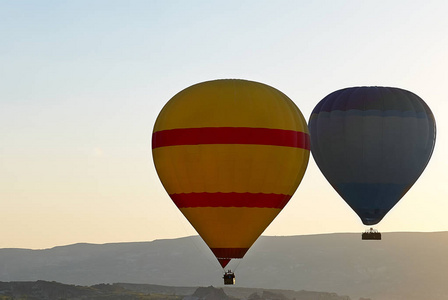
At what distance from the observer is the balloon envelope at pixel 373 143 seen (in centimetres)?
6538

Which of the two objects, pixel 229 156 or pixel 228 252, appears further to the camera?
pixel 228 252

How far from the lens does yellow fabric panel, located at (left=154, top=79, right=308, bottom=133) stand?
51500 millimetres

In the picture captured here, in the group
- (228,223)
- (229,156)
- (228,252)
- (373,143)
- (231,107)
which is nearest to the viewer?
(229,156)

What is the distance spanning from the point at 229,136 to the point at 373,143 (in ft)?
58.0

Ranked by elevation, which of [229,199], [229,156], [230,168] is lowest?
[229,199]

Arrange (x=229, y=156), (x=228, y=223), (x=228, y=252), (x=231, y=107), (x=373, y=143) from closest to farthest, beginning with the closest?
1. (x=229, y=156)
2. (x=231, y=107)
3. (x=228, y=223)
4. (x=228, y=252)
5. (x=373, y=143)

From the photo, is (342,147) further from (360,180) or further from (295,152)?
(295,152)

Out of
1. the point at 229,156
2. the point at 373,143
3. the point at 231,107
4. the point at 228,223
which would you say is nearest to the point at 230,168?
the point at 229,156

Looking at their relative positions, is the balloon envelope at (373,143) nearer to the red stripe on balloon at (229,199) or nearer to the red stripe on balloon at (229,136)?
the red stripe on balloon at (229,136)

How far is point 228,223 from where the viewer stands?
52.1 metres

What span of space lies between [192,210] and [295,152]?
690 cm

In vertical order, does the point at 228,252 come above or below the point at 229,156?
below

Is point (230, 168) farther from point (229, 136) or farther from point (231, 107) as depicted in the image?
point (231, 107)

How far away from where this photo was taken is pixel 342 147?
66.1m
